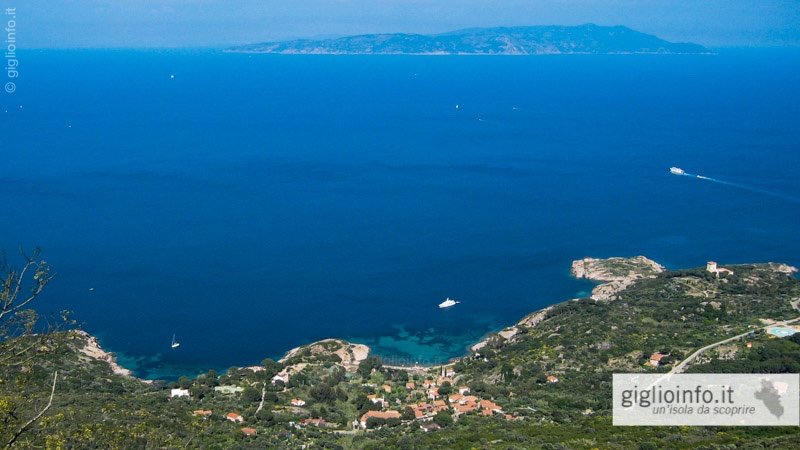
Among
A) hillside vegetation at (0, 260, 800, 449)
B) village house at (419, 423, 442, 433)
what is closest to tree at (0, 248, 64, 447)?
hillside vegetation at (0, 260, 800, 449)

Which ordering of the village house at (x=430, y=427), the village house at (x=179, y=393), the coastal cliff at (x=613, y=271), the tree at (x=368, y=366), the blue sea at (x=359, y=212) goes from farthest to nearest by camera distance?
the coastal cliff at (x=613, y=271) → the blue sea at (x=359, y=212) → the tree at (x=368, y=366) → the village house at (x=179, y=393) → the village house at (x=430, y=427)

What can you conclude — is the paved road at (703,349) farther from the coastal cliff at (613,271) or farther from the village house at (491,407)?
the coastal cliff at (613,271)

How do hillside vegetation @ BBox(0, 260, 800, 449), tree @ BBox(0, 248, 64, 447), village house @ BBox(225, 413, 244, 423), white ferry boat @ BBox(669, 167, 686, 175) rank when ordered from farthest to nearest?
white ferry boat @ BBox(669, 167, 686, 175), village house @ BBox(225, 413, 244, 423), hillside vegetation @ BBox(0, 260, 800, 449), tree @ BBox(0, 248, 64, 447)

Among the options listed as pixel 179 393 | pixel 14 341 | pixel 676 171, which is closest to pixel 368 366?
pixel 179 393

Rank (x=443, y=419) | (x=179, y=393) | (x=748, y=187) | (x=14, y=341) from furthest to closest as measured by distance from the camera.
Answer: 1. (x=748, y=187)
2. (x=179, y=393)
3. (x=443, y=419)
4. (x=14, y=341)

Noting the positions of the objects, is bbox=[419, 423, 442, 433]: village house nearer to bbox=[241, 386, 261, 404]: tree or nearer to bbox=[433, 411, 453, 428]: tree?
bbox=[433, 411, 453, 428]: tree

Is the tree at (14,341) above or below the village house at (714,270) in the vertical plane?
below

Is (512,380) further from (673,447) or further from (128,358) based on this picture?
(128,358)

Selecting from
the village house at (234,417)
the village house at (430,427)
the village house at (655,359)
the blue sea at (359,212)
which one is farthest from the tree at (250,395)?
the village house at (655,359)

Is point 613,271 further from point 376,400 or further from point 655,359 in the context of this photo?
point 376,400

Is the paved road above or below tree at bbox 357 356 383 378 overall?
above
